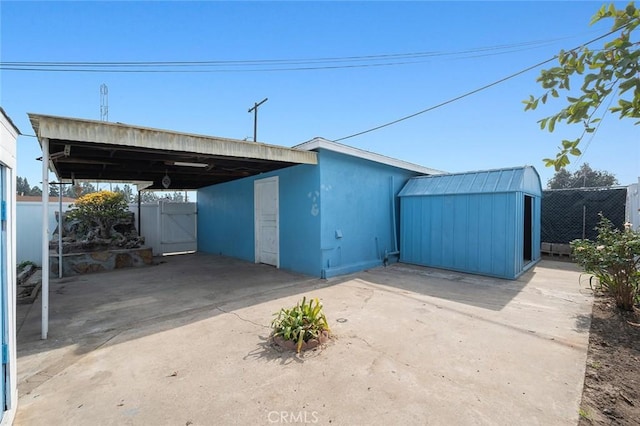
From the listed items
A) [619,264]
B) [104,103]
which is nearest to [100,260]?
[104,103]

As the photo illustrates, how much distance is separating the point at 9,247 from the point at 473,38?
929 centimetres

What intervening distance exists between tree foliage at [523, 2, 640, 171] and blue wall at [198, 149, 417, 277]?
5186 mm

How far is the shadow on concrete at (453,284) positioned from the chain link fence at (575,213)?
3.48 meters

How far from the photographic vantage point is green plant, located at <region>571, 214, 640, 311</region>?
389 cm

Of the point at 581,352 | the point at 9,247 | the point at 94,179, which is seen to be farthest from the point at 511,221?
the point at 94,179

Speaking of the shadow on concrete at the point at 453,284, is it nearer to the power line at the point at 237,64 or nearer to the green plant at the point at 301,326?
the green plant at the point at 301,326

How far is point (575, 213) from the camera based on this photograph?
920cm

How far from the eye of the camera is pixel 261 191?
320 inches

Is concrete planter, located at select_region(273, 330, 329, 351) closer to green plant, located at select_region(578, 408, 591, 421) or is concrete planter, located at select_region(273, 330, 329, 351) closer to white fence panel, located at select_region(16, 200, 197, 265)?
green plant, located at select_region(578, 408, 591, 421)

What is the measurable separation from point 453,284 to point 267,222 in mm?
4833

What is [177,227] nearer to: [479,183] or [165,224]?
[165,224]
